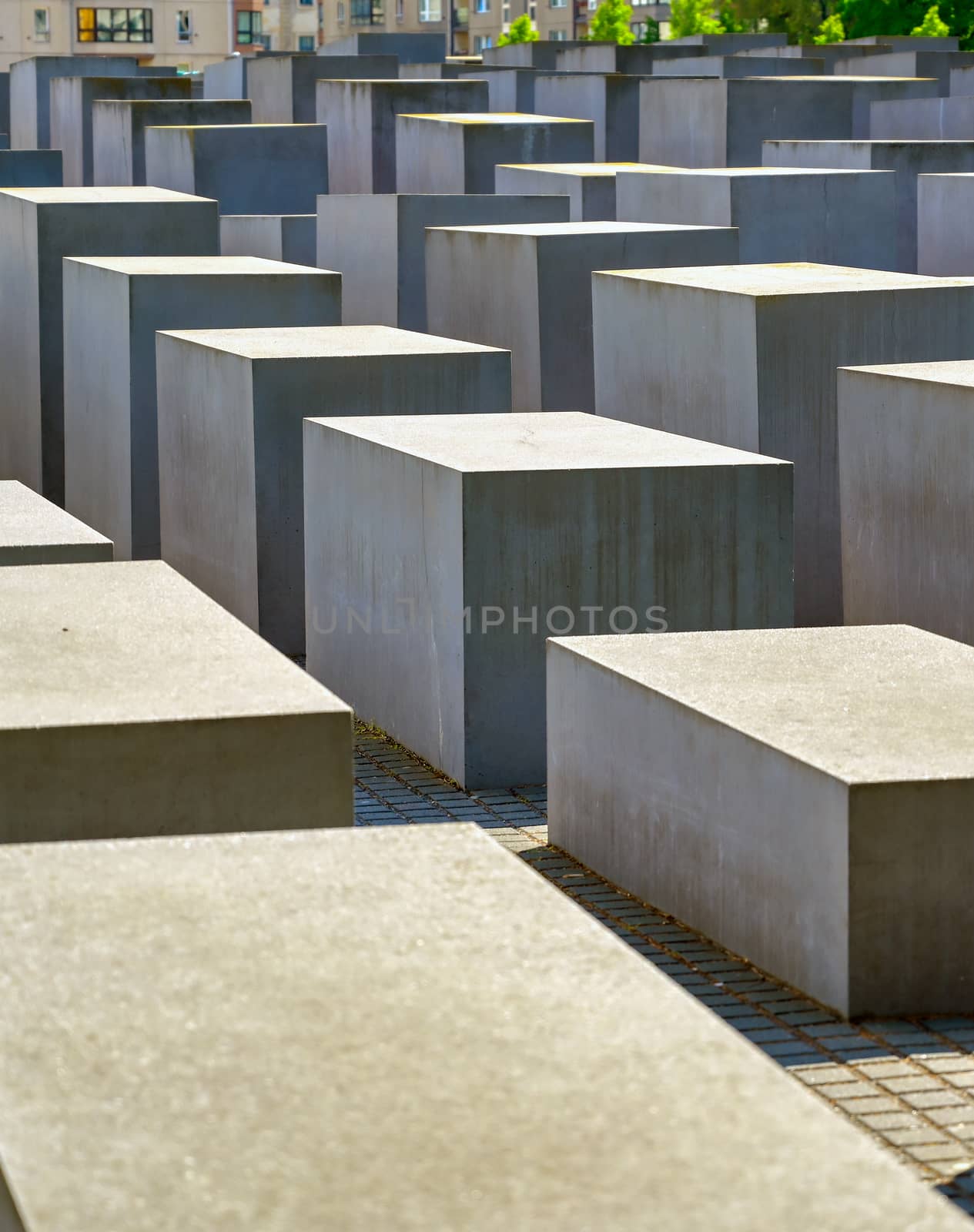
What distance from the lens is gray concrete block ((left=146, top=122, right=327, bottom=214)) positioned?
83.3 ft

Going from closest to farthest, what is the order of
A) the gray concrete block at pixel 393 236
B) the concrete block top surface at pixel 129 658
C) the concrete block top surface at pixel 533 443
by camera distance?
the concrete block top surface at pixel 129 658 → the concrete block top surface at pixel 533 443 → the gray concrete block at pixel 393 236

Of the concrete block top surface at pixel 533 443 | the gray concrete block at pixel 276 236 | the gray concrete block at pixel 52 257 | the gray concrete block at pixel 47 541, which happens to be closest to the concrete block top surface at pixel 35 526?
the gray concrete block at pixel 47 541

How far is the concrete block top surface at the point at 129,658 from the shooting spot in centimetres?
657

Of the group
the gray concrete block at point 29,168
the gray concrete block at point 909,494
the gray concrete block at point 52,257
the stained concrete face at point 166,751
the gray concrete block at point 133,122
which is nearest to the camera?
the stained concrete face at point 166,751

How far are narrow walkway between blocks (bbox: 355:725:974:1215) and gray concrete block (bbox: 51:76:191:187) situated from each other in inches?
1017

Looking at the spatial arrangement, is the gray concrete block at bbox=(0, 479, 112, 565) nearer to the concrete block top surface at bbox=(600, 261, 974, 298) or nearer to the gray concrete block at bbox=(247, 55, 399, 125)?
the concrete block top surface at bbox=(600, 261, 974, 298)

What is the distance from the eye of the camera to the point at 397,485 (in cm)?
1039

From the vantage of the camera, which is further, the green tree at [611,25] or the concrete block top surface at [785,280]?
the green tree at [611,25]

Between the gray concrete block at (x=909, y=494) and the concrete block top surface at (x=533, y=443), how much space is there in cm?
108

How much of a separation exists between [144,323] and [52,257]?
330 centimetres

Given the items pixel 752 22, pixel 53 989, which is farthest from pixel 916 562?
pixel 752 22

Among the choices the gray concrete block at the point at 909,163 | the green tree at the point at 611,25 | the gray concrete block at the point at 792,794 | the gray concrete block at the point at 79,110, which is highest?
the green tree at the point at 611,25

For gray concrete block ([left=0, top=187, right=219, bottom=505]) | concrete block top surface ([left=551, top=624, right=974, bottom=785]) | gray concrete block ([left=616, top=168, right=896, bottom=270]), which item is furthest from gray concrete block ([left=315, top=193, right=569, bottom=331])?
concrete block top surface ([left=551, top=624, right=974, bottom=785])

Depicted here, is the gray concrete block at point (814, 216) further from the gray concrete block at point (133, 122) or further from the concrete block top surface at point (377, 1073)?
the concrete block top surface at point (377, 1073)
